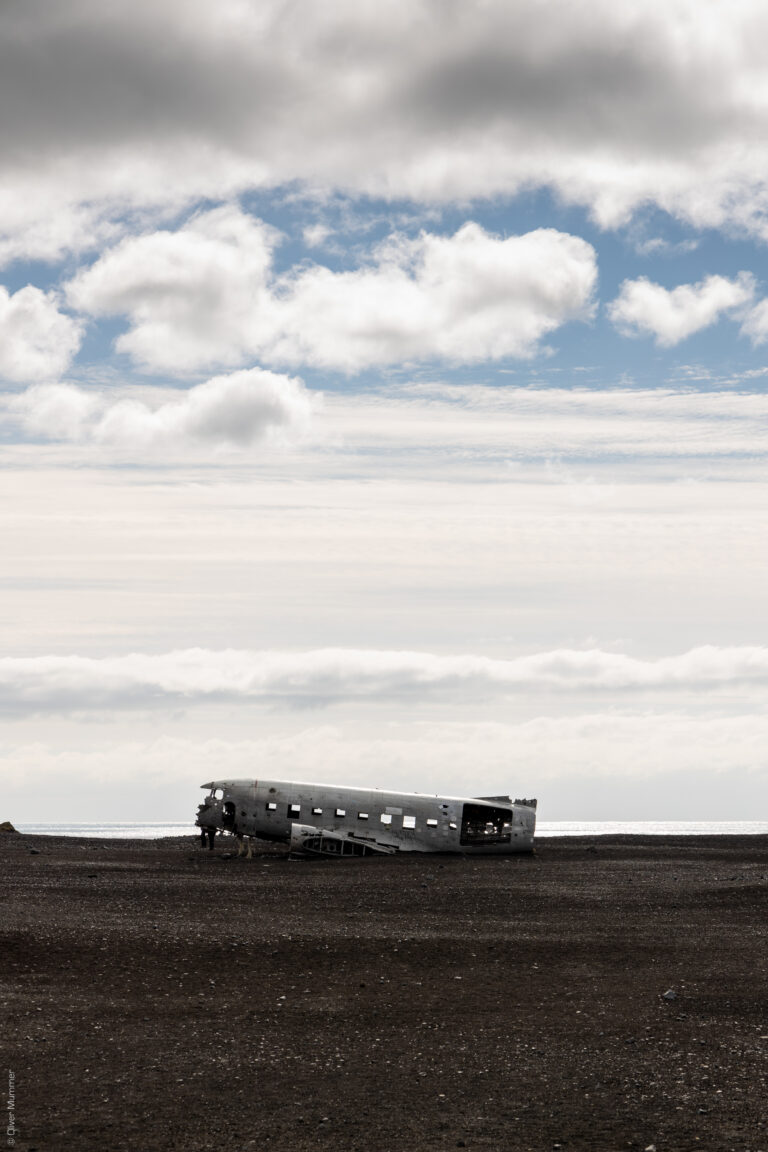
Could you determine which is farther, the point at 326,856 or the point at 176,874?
the point at 326,856

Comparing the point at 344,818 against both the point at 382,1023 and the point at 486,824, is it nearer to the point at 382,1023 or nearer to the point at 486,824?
the point at 486,824

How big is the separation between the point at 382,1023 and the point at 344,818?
43.1m

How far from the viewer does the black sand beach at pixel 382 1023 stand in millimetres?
14586

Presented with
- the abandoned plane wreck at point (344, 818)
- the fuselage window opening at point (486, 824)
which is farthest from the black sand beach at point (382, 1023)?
the fuselage window opening at point (486, 824)

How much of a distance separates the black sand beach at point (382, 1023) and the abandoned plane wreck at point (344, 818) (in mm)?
21731

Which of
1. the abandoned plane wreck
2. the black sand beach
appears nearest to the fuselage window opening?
the abandoned plane wreck

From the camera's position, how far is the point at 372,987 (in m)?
23.3

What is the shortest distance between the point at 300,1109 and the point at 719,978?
1253cm

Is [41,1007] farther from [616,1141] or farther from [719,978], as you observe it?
[719,978]

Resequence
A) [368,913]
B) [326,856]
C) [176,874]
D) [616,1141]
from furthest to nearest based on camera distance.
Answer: [326,856]
[176,874]
[368,913]
[616,1141]

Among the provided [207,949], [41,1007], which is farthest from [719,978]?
[41,1007]

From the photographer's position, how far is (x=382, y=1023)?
2014cm

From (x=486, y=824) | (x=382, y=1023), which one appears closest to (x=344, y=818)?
(x=486, y=824)

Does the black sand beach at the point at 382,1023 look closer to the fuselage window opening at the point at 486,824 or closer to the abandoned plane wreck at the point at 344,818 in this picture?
the abandoned plane wreck at the point at 344,818
